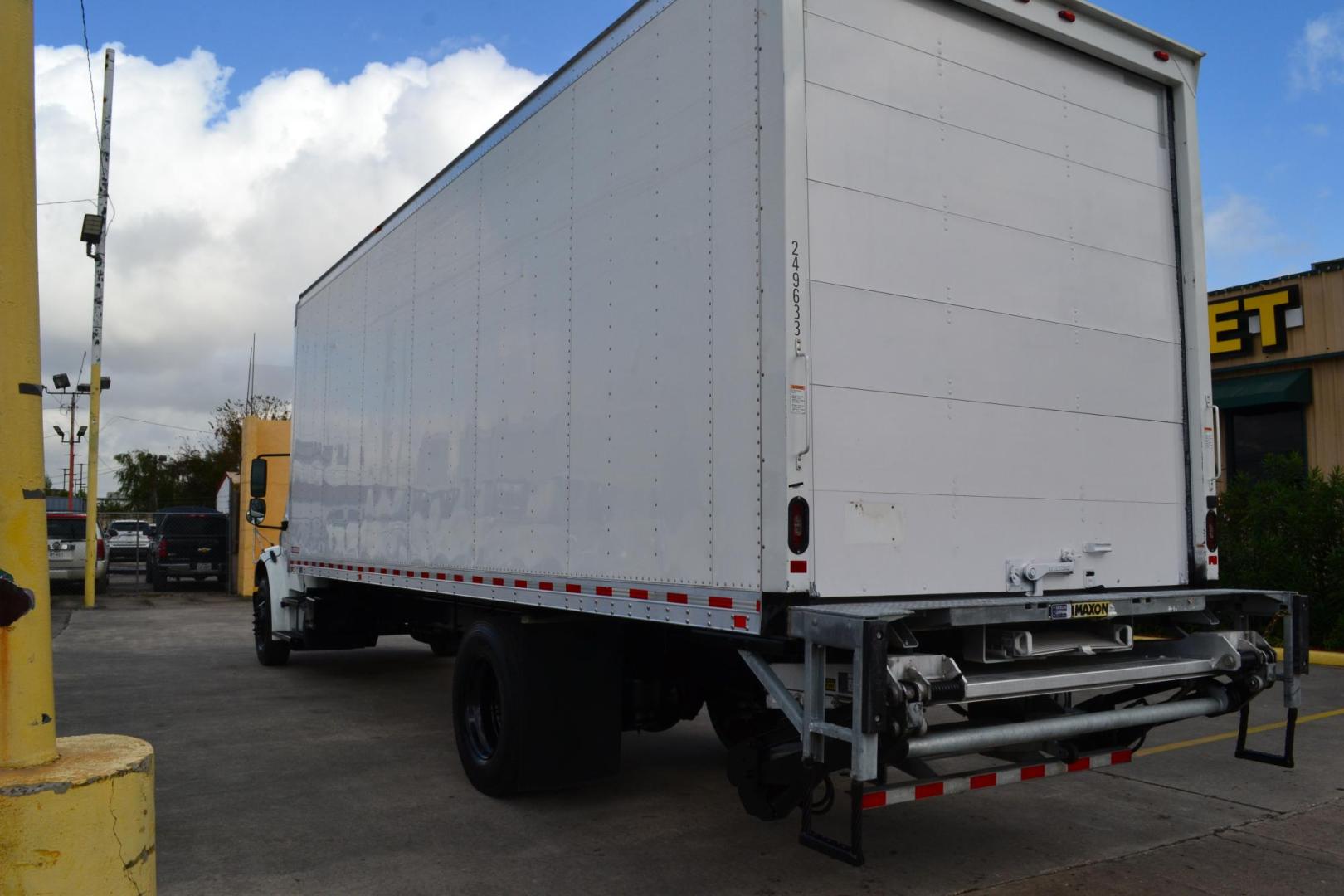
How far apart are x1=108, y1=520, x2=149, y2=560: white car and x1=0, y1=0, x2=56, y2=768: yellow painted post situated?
32313 millimetres

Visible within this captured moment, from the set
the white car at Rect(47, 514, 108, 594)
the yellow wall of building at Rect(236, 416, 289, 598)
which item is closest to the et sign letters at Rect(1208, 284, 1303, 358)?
the yellow wall of building at Rect(236, 416, 289, 598)

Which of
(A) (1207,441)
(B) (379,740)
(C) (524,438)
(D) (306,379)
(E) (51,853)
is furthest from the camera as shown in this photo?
(D) (306,379)

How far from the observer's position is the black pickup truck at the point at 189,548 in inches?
971

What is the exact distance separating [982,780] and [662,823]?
2.10 meters

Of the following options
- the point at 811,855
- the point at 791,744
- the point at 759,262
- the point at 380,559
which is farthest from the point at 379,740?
the point at 759,262

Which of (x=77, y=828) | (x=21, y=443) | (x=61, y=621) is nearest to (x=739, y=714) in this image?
(x=77, y=828)

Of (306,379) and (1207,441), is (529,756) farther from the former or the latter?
(306,379)

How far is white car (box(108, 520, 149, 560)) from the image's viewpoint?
3538 centimetres

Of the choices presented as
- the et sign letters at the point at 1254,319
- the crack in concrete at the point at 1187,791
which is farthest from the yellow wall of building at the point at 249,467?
the crack in concrete at the point at 1187,791

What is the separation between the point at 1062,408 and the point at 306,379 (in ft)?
27.3

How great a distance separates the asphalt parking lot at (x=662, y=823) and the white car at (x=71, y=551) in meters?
14.3

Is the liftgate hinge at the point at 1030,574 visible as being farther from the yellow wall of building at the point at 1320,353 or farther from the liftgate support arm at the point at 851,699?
the yellow wall of building at the point at 1320,353

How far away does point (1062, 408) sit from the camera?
5031 mm

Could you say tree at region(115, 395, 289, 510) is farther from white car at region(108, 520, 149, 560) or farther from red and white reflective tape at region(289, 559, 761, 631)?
red and white reflective tape at region(289, 559, 761, 631)
